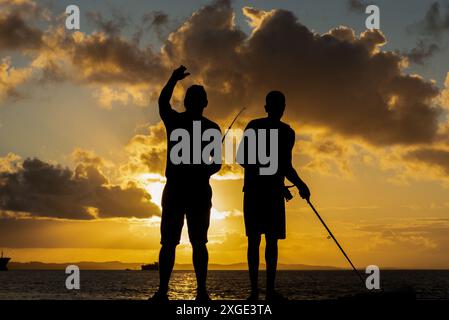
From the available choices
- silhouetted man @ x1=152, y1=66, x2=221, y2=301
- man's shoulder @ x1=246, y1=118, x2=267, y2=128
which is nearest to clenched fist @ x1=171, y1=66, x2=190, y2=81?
silhouetted man @ x1=152, y1=66, x2=221, y2=301

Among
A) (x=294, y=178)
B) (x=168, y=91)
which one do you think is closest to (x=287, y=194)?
(x=294, y=178)

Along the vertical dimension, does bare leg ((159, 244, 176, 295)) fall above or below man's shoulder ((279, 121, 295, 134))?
below

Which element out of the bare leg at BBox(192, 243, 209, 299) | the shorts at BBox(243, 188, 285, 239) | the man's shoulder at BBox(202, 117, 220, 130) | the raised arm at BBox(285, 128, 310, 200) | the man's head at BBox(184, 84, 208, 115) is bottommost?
the bare leg at BBox(192, 243, 209, 299)

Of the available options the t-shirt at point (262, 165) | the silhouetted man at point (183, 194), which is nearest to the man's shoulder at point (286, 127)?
the t-shirt at point (262, 165)

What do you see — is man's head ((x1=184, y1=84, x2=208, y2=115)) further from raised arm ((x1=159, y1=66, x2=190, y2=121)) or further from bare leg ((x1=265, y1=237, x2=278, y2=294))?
bare leg ((x1=265, y1=237, x2=278, y2=294))

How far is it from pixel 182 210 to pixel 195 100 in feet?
4.46

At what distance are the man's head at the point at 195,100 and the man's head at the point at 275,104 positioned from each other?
1.00 m

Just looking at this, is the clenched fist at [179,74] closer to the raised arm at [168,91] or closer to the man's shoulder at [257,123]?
the raised arm at [168,91]

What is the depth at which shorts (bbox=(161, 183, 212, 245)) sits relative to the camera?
7.62m

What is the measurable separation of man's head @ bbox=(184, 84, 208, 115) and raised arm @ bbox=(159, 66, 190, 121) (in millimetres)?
207

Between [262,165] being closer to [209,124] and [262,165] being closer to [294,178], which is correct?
[294,178]

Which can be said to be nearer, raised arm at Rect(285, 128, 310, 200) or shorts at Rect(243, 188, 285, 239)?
shorts at Rect(243, 188, 285, 239)

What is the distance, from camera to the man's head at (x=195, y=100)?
769 cm
